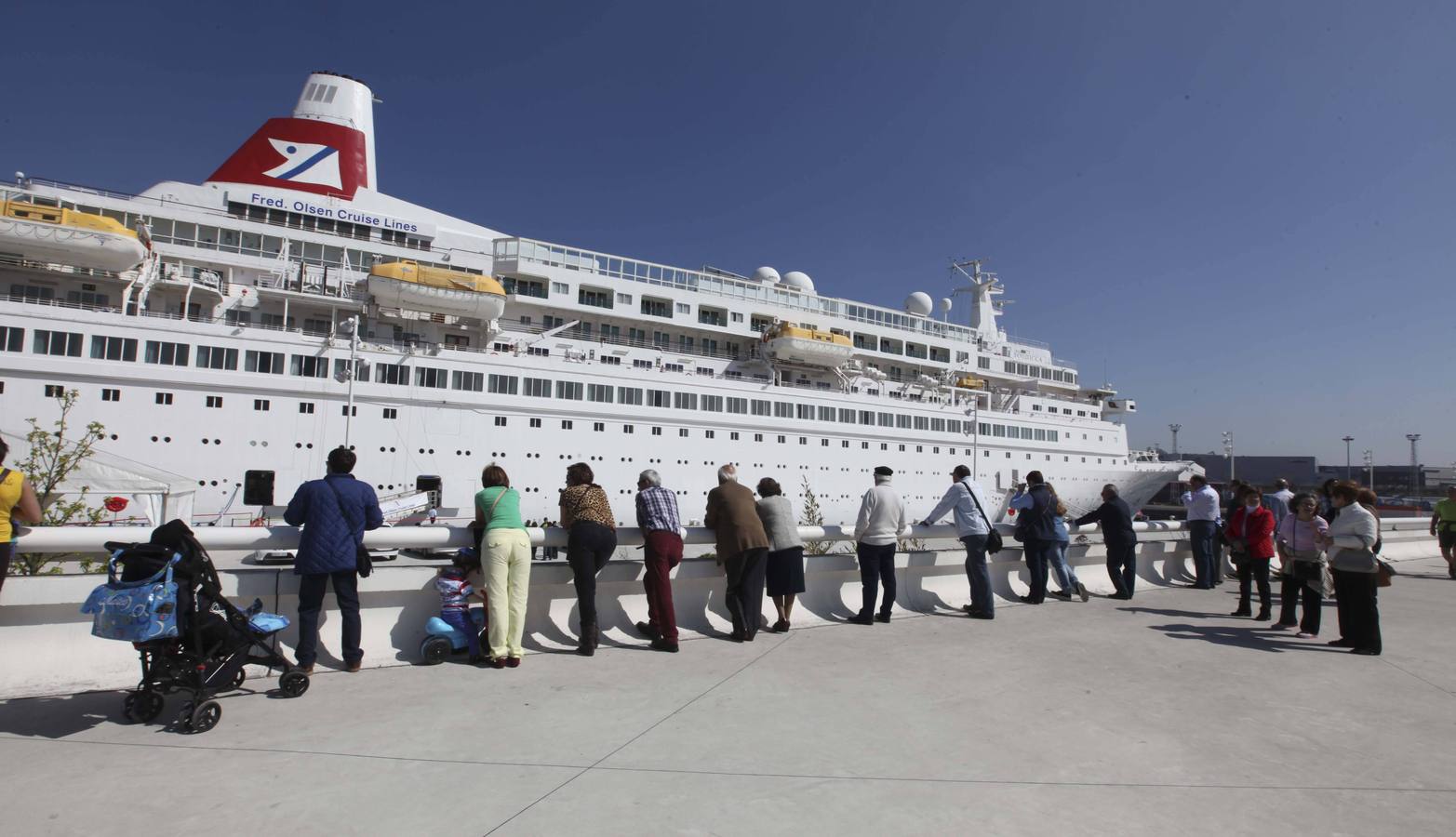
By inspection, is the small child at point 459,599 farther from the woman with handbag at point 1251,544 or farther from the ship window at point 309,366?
the ship window at point 309,366

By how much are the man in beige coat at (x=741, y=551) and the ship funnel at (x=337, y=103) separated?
93.0ft

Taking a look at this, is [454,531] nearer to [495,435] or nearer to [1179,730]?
[1179,730]

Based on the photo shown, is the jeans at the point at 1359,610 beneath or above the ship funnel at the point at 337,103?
beneath

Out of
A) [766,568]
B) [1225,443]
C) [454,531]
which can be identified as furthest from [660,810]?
[1225,443]

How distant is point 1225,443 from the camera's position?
69750 millimetres

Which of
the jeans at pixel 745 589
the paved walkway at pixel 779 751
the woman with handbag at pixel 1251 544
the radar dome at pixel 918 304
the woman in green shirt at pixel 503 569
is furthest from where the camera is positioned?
the radar dome at pixel 918 304

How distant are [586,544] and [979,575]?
13.1 feet

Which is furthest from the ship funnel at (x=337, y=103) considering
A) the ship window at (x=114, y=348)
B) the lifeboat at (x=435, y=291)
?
the ship window at (x=114, y=348)

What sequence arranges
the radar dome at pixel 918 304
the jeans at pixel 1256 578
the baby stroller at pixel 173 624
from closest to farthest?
1. the baby stroller at pixel 173 624
2. the jeans at pixel 1256 578
3. the radar dome at pixel 918 304

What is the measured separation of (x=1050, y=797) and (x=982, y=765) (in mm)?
367

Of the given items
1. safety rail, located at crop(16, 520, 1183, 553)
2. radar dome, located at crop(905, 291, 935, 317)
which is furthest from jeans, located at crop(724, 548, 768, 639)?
radar dome, located at crop(905, 291, 935, 317)

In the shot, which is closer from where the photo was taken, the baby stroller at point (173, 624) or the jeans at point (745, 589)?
the baby stroller at point (173, 624)

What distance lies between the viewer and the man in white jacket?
6.47 m

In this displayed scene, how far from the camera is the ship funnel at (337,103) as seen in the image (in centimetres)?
2747
